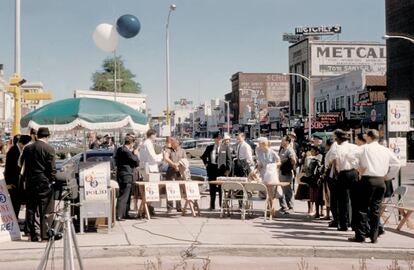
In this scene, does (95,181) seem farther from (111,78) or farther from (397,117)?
(111,78)

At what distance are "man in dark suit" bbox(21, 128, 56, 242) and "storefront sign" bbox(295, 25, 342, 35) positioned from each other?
83922mm

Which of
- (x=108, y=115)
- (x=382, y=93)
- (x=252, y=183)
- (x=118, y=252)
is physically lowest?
(x=118, y=252)

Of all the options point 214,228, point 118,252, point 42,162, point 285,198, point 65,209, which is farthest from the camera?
point 285,198

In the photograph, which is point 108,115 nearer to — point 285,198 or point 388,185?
point 285,198

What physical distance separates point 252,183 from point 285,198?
1906mm

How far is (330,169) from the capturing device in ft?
39.0

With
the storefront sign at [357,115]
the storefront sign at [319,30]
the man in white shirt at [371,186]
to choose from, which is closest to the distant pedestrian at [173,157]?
the man in white shirt at [371,186]

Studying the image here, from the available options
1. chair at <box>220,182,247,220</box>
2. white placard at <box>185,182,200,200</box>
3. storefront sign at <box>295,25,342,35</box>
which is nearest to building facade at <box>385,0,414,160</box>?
storefront sign at <box>295,25,342,35</box>

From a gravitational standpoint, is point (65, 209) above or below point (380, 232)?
above

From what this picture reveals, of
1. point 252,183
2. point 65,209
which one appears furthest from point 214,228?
point 65,209

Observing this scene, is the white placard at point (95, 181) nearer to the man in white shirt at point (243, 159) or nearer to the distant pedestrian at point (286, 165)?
the man in white shirt at point (243, 159)

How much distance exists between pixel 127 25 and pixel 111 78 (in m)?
103

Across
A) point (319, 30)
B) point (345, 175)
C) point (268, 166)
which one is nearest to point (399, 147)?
point (345, 175)

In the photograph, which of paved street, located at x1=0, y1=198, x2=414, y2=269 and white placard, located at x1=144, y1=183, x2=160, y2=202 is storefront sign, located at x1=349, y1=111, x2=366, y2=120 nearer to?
white placard, located at x1=144, y1=183, x2=160, y2=202
